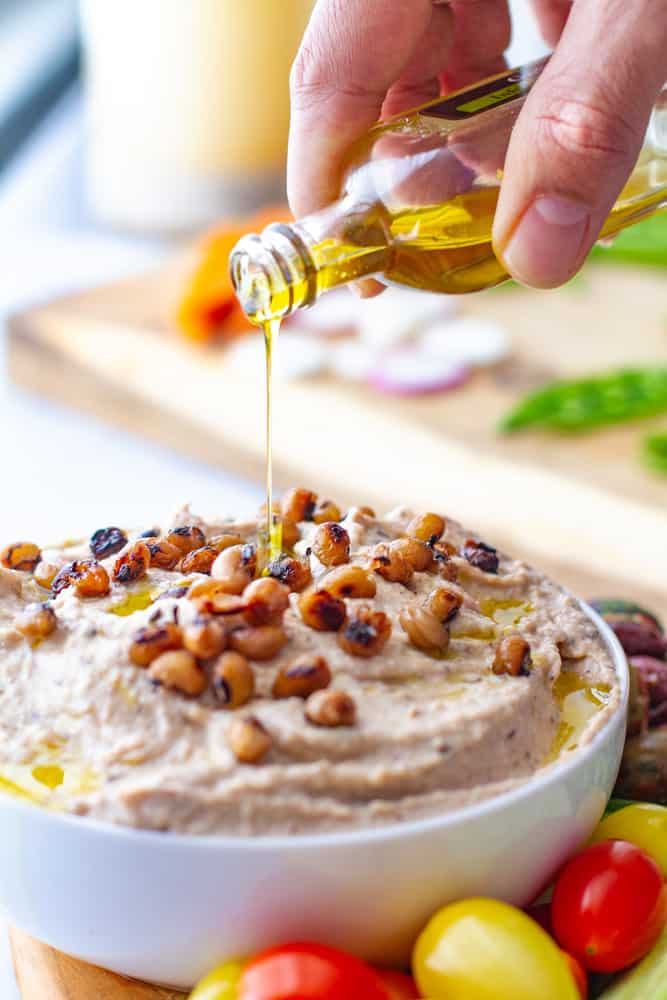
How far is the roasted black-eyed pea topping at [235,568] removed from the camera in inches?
55.4

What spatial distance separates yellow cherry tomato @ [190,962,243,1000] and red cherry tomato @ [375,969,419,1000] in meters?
0.14

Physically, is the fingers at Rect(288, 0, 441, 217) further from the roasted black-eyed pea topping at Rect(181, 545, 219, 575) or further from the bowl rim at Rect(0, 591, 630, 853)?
the bowl rim at Rect(0, 591, 630, 853)

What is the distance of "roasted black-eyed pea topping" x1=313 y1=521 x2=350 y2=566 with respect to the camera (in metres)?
1.48

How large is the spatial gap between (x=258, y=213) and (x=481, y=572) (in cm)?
288

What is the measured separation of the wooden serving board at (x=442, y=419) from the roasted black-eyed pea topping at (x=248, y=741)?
1.59 meters

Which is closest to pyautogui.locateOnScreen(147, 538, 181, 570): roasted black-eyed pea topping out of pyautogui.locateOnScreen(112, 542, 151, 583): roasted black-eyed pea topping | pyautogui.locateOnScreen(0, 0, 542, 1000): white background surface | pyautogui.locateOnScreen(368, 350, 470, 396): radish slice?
pyautogui.locateOnScreen(112, 542, 151, 583): roasted black-eyed pea topping

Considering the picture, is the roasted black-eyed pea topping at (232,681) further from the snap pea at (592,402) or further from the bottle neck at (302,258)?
the snap pea at (592,402)

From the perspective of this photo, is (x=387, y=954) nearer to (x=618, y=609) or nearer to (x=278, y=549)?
(x=278, y=549)

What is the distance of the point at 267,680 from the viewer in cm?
130

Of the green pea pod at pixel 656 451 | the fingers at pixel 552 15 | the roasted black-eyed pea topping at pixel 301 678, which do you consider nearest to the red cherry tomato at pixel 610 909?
the roasted black-eyed pea topping at pixel 301 678

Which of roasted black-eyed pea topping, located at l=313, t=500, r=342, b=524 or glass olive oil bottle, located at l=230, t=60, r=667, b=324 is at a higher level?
glass olive oil bottle, located at l=230, t=60, r=667, b=324

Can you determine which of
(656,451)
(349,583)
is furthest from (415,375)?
(349,583)

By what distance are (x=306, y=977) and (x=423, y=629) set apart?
38cm

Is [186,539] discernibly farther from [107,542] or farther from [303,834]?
[303,834]
